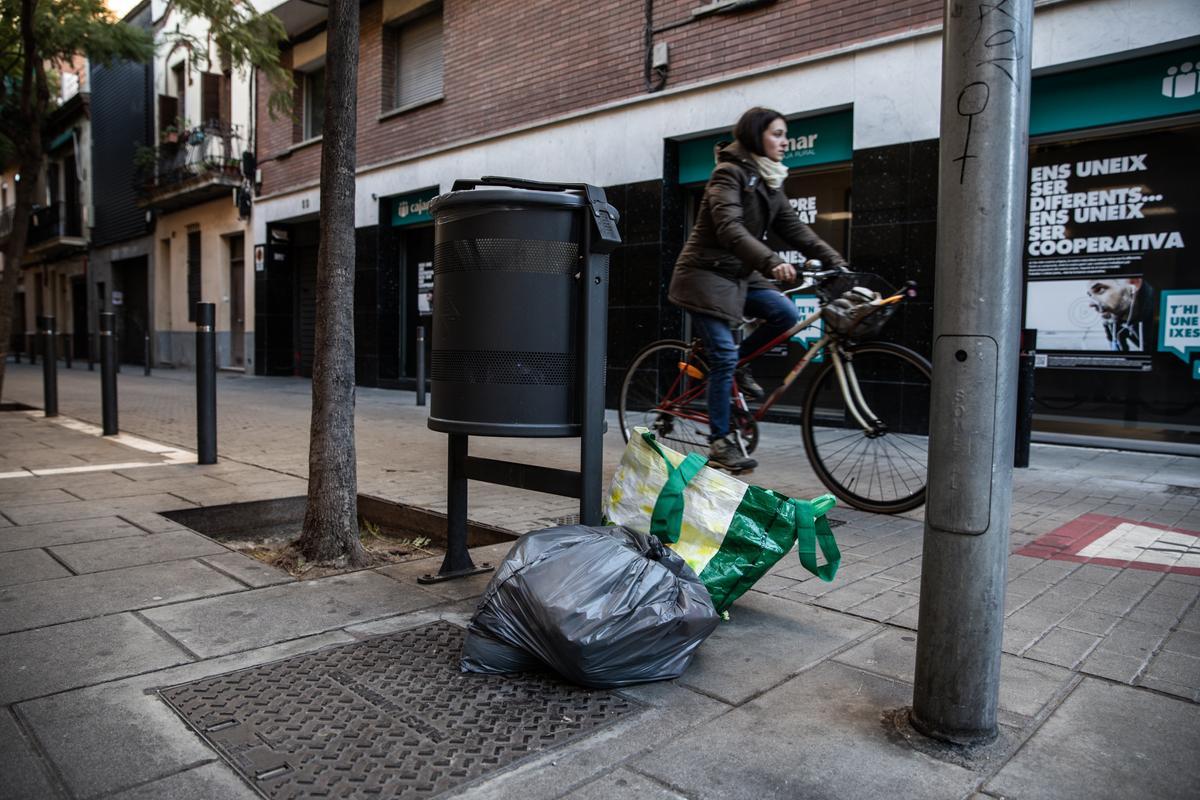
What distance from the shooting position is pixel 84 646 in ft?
8.23

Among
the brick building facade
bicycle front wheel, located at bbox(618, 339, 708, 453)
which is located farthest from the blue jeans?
the brick building facade

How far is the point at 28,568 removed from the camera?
3.32 metres

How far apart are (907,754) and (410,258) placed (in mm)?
13548

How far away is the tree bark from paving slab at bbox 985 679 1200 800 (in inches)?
399

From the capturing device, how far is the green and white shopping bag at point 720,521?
2.62 metres

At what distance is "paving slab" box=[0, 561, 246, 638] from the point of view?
2787 mm

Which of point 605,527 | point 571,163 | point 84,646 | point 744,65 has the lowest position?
point 84,646

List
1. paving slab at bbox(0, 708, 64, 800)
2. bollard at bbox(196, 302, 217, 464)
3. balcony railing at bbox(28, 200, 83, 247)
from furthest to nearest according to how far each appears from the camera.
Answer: balcony railing at bbox(28, 200, 83, 247) → bollard at bbox(196, 302, 217, 464) → paving slab at bbox(0, 708, 64, 800)

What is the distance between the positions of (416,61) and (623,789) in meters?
14.2

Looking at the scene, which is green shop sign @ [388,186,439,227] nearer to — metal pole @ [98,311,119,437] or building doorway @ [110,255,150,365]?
metal pole @ [98,311,119,437]

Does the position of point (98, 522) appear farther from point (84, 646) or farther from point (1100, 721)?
point (1100, 721)

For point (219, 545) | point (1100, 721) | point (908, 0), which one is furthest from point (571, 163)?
point (1100, 721)

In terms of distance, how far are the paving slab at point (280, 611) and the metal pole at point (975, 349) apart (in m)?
1.73

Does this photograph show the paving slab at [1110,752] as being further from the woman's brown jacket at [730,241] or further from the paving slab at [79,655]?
the woman's brown jacket at [730,241]
